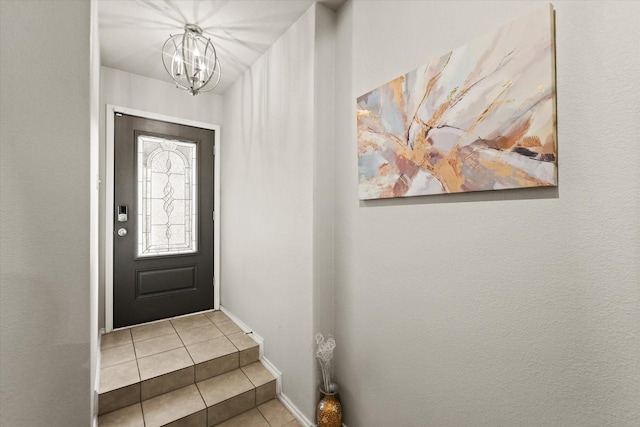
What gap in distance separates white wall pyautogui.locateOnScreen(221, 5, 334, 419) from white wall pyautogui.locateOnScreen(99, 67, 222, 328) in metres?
0.44

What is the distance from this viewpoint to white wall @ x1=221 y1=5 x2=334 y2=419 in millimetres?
1857

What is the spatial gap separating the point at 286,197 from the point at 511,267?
147cm

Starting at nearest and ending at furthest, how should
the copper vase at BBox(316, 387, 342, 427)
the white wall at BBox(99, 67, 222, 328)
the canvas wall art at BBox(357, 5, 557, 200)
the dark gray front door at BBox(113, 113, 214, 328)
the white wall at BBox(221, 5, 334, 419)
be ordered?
the canvas wall art at BBox(357, 5, 557, 200) < the copper vase at BBox(316, 387, 342, 427) < the white wall at BBox(221, 5, 334, 419) < the white wall at BBox(99, 67, 222, 328) < the dark gray front door at BBox(113, 113, 214, 328)

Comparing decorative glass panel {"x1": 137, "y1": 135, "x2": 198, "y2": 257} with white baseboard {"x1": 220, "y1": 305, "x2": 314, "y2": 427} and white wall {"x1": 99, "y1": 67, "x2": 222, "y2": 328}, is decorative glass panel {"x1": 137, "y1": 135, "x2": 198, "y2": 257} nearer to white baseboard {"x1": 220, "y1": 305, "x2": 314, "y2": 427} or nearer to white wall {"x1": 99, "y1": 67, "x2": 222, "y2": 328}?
white wall {"x1": 99, "y1": 67, "x2": 222, "y2": 328}

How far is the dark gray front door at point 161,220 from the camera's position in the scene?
2764 mm

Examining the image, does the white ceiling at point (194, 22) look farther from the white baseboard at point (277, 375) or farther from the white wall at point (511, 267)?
the white baseboard at point (277, 375)

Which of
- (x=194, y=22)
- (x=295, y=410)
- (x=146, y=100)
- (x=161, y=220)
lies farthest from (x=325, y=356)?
(x=146, y=100)

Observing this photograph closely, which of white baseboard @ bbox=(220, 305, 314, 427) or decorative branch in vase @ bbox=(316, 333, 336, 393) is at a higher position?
decorative branch in vase @ bbox=(316, 333, 336, 393)

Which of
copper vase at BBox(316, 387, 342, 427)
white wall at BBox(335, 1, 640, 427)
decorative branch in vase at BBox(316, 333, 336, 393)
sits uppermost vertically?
white wall at BBox(335, 1, 640, 427)

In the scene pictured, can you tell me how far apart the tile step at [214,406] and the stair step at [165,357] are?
→ 5 cm

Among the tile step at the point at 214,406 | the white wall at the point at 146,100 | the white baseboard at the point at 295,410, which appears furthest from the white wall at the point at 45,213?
the white wall at the point at 146,100

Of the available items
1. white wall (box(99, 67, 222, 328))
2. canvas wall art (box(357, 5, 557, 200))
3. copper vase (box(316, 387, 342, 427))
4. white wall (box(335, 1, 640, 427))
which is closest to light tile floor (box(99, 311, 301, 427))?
copper vase (box(316, 387, 342, 427))

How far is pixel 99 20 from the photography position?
202 centimetres

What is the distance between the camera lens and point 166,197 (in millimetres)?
2969
